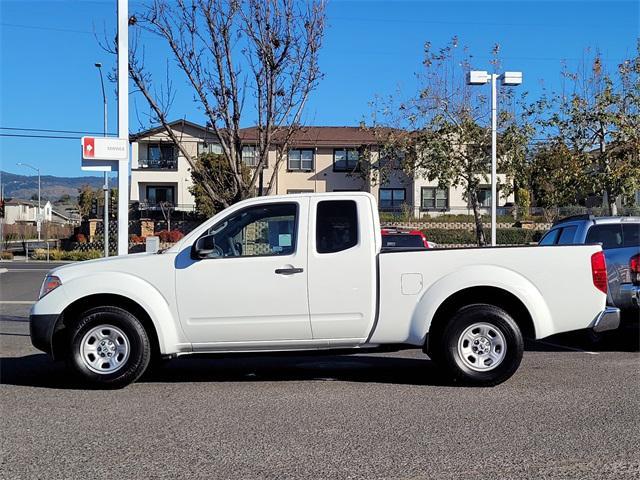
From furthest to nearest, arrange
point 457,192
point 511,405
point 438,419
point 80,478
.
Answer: point 457,192, point 511,405, point 438,419, point 80,478

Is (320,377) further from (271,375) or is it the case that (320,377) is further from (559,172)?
(559,172)

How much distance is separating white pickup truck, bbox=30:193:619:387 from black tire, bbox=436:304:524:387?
1 cm

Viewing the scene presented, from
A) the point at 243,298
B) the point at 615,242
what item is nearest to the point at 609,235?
the point at 615,242

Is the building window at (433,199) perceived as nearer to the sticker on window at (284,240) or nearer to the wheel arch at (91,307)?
the sticker on window at (284,240)

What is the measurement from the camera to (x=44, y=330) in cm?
739

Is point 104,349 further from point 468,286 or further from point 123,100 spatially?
point 123,100

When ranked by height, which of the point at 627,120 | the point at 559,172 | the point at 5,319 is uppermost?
the point at 627,120

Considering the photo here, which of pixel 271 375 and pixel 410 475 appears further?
pixel 271 375

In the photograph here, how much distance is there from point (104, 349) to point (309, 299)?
84.1 inches

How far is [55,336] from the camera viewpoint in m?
7.52

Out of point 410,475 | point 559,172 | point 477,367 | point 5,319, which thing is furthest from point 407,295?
point 559,172

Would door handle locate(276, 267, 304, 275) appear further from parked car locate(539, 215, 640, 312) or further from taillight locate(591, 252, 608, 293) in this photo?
parked car locate(539, 215, 640, 312)

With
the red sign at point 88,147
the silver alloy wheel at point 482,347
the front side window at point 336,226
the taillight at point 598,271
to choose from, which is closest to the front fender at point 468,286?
the silver alloy wheel at point 482,347

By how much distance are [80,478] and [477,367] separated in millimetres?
4134
